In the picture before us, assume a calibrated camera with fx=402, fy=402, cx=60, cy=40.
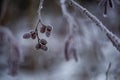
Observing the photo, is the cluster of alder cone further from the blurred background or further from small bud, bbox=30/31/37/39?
the blurred background

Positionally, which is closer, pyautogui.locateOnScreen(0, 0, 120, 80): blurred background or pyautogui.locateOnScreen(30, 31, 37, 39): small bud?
pyautogui.locateOnScreen(30, 31, 37, 39): small bud

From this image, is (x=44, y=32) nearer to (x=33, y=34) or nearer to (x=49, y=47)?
(x=33, y=34)

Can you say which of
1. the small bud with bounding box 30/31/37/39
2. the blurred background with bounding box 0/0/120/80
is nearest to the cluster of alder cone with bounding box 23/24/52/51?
the small bud with bounding box 30/31/37/39

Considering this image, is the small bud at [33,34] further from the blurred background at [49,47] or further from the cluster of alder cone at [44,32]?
the blurred background at [49,47]

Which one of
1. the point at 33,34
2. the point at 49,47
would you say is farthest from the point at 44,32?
the point at 49,47

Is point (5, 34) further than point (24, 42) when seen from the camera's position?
No

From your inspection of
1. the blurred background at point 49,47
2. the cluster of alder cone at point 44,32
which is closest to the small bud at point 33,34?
the cluster of alder cone at point 44,32

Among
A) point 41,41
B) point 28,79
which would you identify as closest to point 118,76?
point 41,41

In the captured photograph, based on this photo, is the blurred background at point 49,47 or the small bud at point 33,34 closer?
the small bud at point 33,34

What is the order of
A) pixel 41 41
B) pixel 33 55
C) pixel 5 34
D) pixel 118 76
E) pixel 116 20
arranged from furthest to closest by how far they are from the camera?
pixel 33 55 → pixel 116 20 → pixel 5 34 → pixel 118 76 → pixel 41 41

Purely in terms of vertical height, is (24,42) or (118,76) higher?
(24,42)

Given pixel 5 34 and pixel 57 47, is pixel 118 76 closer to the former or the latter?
pixel 5 34
